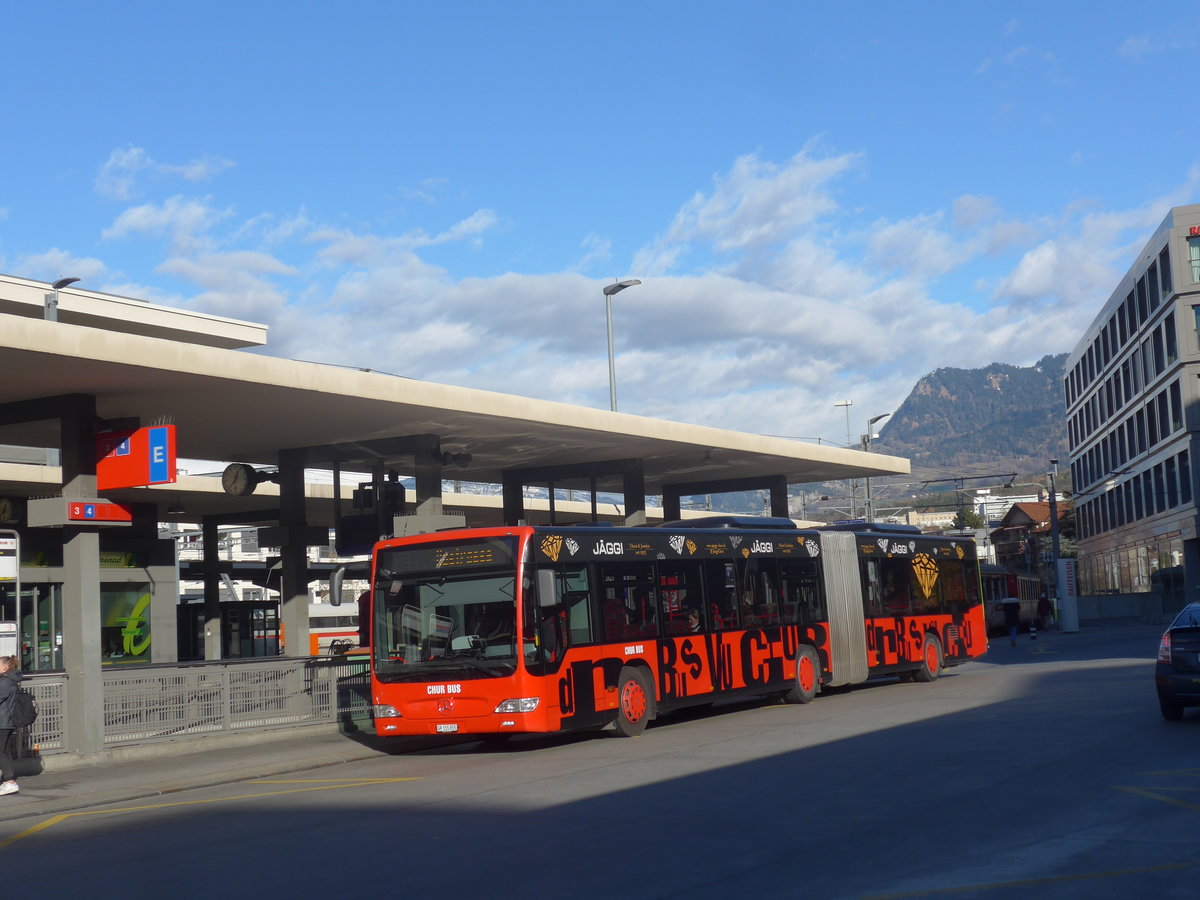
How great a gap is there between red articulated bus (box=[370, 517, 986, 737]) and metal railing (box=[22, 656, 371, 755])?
3.08 m

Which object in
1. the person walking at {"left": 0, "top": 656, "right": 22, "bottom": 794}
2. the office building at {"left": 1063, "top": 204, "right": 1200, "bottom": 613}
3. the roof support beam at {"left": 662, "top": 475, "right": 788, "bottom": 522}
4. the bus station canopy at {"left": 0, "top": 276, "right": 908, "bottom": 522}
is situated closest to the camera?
the person walking at {"left": 0, "top": 656, "right": 22, "bottom": 794}

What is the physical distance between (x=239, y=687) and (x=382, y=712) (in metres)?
3.41

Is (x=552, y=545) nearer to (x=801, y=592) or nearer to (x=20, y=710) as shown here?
(x=20, y=710)

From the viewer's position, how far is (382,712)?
Result: 17719 mm

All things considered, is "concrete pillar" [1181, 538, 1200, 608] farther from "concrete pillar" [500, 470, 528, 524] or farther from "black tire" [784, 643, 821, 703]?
"black tire" [784, 643, 821, 703]

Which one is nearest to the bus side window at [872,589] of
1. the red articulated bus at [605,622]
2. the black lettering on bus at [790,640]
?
the red articulated bus at [605,622]

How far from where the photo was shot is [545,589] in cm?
1677

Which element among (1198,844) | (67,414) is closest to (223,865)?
(1198,844)

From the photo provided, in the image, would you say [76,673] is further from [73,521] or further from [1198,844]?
[1198,844]

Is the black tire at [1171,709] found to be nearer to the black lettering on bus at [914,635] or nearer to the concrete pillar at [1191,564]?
the black lettering on bus at [914,635]

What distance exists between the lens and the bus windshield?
17.1 meters

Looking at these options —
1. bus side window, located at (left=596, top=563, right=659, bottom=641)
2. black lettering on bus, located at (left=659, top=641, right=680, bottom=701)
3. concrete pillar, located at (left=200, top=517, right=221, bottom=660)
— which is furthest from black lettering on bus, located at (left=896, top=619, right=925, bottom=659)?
concrete pillar, located at (left=200, top=517, right=221, bottom=660)

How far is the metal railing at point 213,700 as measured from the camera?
17578 millimetres

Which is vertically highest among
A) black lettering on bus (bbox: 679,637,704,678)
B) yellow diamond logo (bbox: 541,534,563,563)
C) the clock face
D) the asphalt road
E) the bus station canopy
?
the bus station canopy
